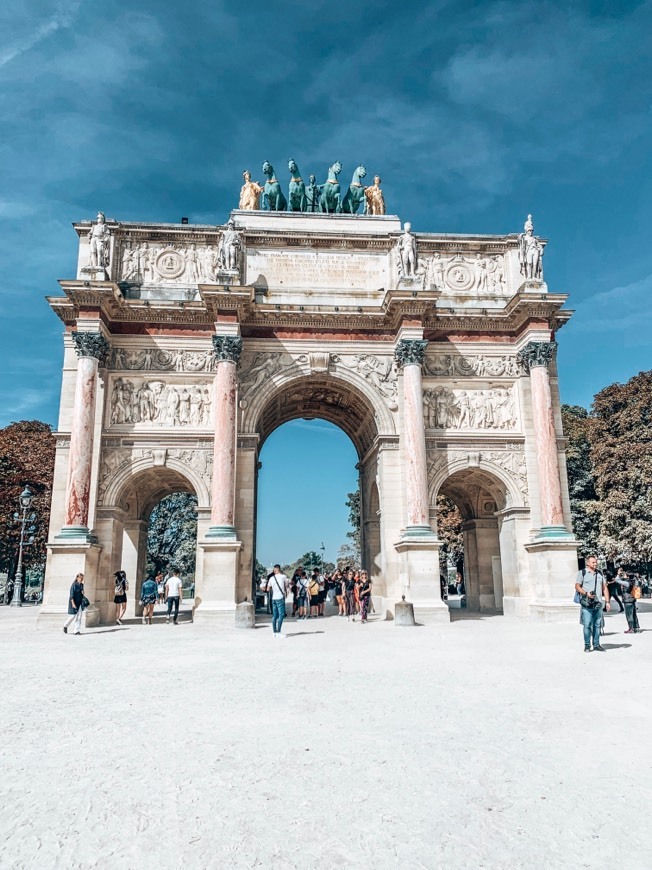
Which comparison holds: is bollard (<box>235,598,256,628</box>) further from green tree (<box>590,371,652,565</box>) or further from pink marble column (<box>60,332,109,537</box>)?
green tree (<box>590,371,652,565</box>)

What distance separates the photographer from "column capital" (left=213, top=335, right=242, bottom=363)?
74.7 feet

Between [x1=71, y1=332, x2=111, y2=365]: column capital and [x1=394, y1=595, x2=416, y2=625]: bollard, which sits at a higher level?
[x1=71, y1=332, x2=111, y2=365]: column capital

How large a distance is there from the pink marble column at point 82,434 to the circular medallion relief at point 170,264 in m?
4.02

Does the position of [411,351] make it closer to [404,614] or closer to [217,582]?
[404,614]

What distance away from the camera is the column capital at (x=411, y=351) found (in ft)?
76.1

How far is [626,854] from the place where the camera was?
13.1 ft

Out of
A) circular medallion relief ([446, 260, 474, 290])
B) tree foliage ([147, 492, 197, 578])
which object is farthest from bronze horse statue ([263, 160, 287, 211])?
tree foliage ([147, 492, 197, 578])

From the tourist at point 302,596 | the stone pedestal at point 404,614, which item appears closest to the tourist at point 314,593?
the tourist at point 302,596

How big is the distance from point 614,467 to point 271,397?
23.0 metres

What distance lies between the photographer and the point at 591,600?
39.6 ft

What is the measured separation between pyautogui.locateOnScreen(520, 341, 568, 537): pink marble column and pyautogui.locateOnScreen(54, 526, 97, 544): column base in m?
15.5

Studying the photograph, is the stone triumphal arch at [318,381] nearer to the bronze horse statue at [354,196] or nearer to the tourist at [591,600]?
the bronze horse statue at [354,196]

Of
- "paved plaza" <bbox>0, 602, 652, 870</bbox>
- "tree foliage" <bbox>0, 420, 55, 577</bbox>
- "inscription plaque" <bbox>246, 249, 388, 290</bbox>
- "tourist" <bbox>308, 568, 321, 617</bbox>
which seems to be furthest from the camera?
"tree foliage" <bbox>0, 420, 55, 577</bbox>

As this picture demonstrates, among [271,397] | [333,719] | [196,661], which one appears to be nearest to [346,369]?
[271,397]
